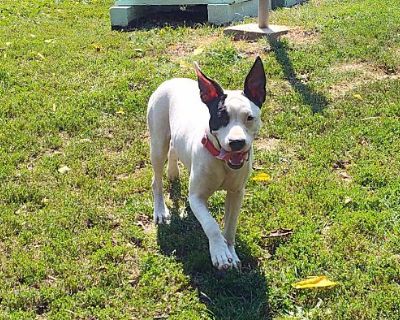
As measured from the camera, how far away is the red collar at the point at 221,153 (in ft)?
12.9

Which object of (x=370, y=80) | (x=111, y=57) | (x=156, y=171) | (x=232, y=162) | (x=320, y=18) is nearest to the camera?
(x=232, y=162)

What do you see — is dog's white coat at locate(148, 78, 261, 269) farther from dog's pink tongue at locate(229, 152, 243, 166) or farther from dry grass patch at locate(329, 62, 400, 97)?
dry grass patch at locate(329, 62, 400, 97)

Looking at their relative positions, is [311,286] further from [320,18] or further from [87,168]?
[320,18]

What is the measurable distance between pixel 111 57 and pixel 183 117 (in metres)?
4.66

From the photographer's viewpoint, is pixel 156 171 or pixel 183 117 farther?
pixel 156 171

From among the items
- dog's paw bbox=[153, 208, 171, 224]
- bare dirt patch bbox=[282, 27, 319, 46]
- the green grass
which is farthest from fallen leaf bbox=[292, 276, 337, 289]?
bare dirt patch bbox=[282, 27, 319, 46]

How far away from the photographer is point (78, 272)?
14.8ft

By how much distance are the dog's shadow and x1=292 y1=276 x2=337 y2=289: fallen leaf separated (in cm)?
22

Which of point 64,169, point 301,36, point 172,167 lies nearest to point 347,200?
point 172,167

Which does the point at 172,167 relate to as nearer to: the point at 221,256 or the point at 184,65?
the point at 221,256

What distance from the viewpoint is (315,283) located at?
4.23 meters

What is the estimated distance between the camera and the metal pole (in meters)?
9.47

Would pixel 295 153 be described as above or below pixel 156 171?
below

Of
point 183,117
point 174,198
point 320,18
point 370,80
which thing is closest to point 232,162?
point 183,117
